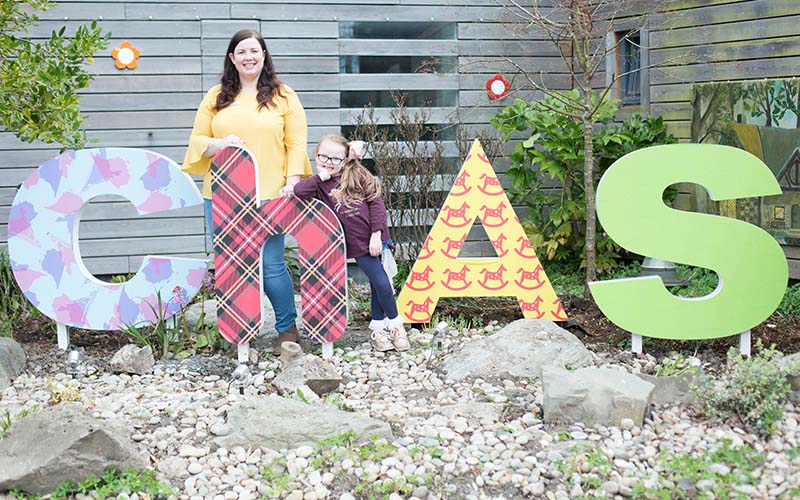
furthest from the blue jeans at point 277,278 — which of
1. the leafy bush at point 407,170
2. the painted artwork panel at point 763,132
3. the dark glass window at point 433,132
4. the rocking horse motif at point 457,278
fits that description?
the painted artwork panel at point 763,132

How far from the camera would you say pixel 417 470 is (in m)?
3.69

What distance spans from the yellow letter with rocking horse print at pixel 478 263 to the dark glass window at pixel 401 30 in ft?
8.37

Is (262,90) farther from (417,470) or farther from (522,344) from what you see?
(417,470)

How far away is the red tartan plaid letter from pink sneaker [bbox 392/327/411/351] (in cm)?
34

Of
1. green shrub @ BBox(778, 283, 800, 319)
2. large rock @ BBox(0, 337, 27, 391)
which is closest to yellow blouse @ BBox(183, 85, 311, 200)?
large rock @ BBox(0, 337, 27, 391)

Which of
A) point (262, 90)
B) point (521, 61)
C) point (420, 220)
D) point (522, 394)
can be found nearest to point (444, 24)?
point (521, 61)

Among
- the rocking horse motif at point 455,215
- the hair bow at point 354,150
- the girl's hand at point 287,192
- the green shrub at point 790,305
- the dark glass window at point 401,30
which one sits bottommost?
the green shrub at point 790,305

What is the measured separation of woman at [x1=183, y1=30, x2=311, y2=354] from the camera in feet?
17.7

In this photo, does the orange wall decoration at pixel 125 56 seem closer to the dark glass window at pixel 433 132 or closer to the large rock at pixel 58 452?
the dark glass window at pixel 433 132

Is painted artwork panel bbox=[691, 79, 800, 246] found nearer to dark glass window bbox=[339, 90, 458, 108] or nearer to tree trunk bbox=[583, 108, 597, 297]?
tree trunk bbox=[583, 108, 597, 297]

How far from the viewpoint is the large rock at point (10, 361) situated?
5.08 m

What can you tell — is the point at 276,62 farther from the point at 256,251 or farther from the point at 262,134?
the point at 256,251

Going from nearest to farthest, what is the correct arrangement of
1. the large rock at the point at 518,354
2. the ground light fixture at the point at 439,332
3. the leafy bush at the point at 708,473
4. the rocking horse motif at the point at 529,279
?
the leafy bush at the point at 708,473 → the large rock at the point at 518,354 → the ground light fixture at the point at 439,332 → the rocking horse motif at the point at 529,279

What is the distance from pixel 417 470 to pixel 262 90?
269cm
